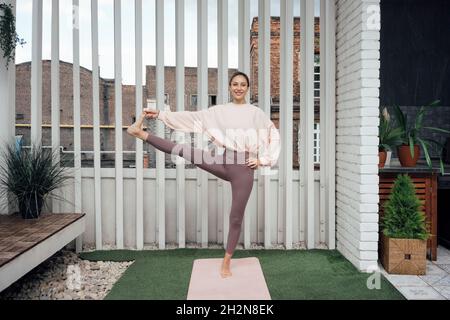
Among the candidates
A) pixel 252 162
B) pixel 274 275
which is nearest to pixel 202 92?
pixel 252 162

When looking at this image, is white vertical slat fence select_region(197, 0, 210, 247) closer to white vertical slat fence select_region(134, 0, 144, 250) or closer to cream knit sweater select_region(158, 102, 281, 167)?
white vertical slat fence select_region(134, 0, 144, 250)

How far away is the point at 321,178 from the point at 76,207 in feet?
8.21

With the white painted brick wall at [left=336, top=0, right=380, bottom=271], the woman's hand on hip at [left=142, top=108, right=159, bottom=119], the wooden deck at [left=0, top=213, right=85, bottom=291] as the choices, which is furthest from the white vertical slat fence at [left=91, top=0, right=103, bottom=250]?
the white painted brick wall at [left=336, top=0, right=380, bottom=271]

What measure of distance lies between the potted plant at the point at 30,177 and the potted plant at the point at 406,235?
306cm

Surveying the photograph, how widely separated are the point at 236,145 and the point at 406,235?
1.62 m

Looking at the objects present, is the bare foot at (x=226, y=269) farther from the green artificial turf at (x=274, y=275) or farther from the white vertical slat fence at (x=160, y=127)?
the white vertical slat fence at (x=160, y=127)

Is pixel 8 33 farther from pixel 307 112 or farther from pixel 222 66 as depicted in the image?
pixel 307 112

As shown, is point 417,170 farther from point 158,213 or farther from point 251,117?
point 158,213

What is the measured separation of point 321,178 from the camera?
422cm

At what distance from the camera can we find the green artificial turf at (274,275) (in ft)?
9.70

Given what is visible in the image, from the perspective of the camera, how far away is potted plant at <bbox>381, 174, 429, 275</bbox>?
3.41 meters

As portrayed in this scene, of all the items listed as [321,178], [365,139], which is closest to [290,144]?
[321,178]

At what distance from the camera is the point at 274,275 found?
334 centimetres

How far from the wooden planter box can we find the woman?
1283 millimetres
